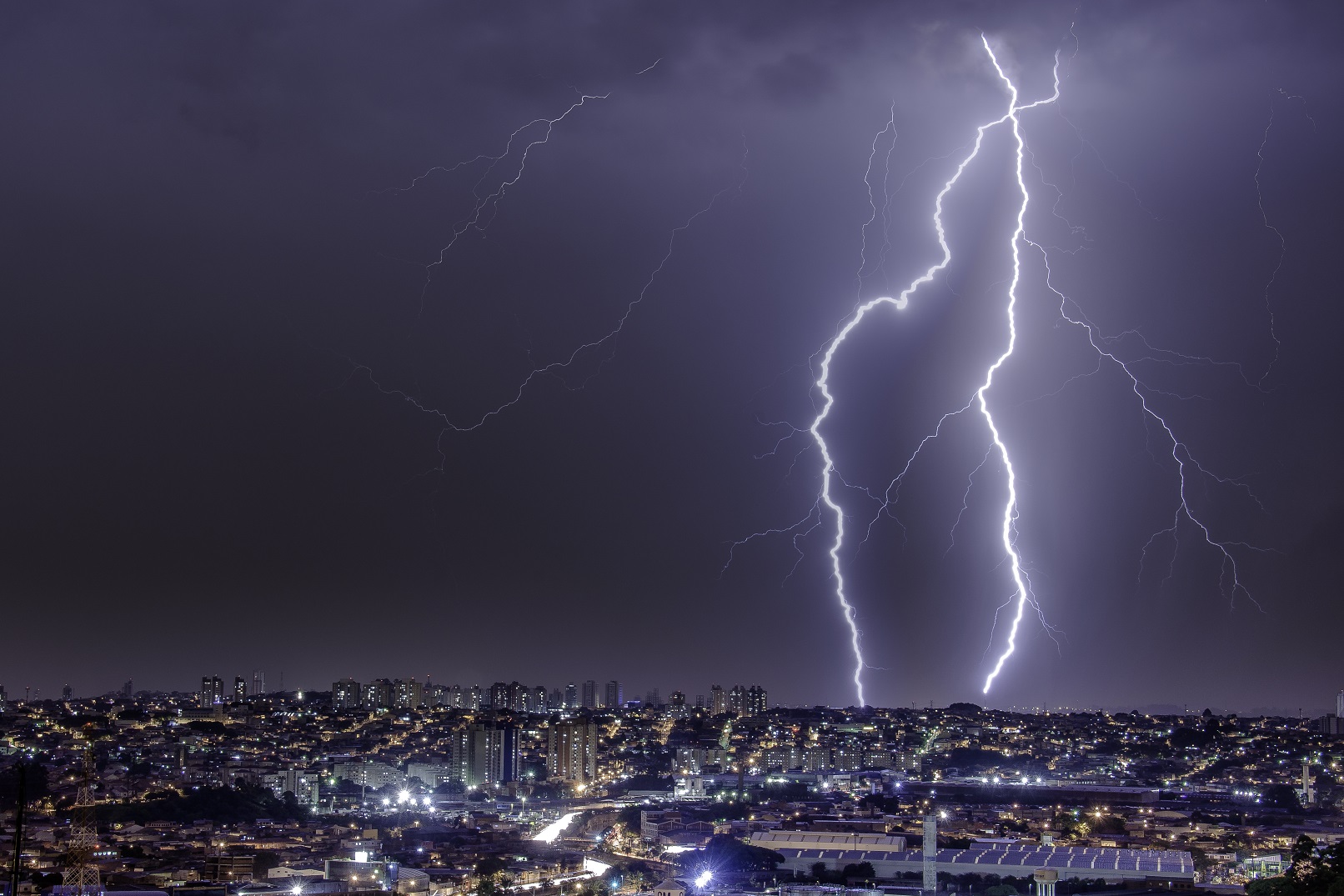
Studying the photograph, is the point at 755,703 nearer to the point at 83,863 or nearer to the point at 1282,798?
the point at 1282,798

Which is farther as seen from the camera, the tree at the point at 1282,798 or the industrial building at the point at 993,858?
the tree at the point at 1282,798

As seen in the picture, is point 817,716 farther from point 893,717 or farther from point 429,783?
point 429,783

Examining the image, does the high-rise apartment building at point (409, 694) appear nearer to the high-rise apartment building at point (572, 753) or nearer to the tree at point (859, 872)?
the high-rise apartment building at point (572, 753)

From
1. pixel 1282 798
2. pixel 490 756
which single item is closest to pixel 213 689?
pixel 490 756

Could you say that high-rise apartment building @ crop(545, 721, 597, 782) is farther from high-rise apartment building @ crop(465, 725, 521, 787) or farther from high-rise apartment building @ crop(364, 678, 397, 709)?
high-rise apartment building @ crop(364, 678, 397, 709)

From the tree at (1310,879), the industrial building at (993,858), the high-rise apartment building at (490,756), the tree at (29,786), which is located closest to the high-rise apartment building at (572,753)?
the high-rise apartment building at (490,756)

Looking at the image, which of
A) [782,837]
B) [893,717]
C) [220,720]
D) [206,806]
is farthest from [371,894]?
[893,717]

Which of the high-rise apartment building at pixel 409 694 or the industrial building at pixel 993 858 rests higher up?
the high-rise apartment building at pixel 409 694
